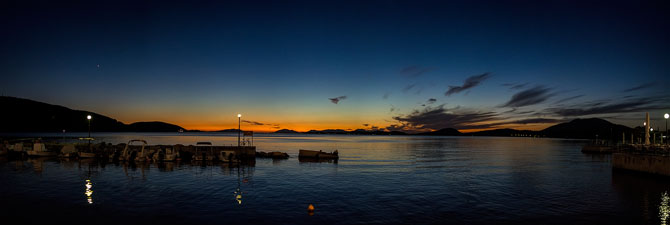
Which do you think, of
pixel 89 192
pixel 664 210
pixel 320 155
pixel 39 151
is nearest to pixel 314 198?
pixel 89 192

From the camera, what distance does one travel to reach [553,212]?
2075 centimetres

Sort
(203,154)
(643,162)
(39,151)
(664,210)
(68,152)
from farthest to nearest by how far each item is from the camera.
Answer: (203,154) < (39,151) < (68,152) < (643,162) < (664,210)

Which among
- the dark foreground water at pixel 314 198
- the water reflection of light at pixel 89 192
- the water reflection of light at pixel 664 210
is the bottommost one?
the water reflection of light at pixel 664 210

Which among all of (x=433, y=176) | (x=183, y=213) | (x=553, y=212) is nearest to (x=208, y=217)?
(x=183, y=213)

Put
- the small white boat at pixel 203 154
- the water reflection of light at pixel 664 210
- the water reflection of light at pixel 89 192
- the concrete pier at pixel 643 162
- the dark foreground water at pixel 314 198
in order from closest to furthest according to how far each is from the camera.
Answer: the dark foreground water at pixel 314 198 → the water reflection of light at pixel 664 210 → the water reflection of light at pixel 89 192 → the concrete pier at pixel 643 162 → the small white boat at pixel 203 154

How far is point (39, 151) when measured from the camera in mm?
48938

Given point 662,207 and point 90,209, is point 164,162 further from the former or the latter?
point 662,207

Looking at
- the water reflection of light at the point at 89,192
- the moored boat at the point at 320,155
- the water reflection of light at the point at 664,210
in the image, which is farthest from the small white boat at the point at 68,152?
the water reflection of light at the point at 664,210

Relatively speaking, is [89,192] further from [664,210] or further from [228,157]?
[664,210]

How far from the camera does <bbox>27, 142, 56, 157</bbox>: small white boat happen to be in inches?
1918

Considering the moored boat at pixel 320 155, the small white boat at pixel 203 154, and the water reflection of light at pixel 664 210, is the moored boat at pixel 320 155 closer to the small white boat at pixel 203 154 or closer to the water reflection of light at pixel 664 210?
the small white boat at pixel 203 154

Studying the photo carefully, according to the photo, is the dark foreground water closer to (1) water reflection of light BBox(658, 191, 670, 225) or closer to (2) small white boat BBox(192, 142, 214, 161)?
(1) water reflection of light BBox(658, 191, 670, 225)

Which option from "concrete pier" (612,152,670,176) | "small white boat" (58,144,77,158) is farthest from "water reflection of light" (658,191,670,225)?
"small white boat" (58,144,77,158)

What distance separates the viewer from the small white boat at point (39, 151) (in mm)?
48719
